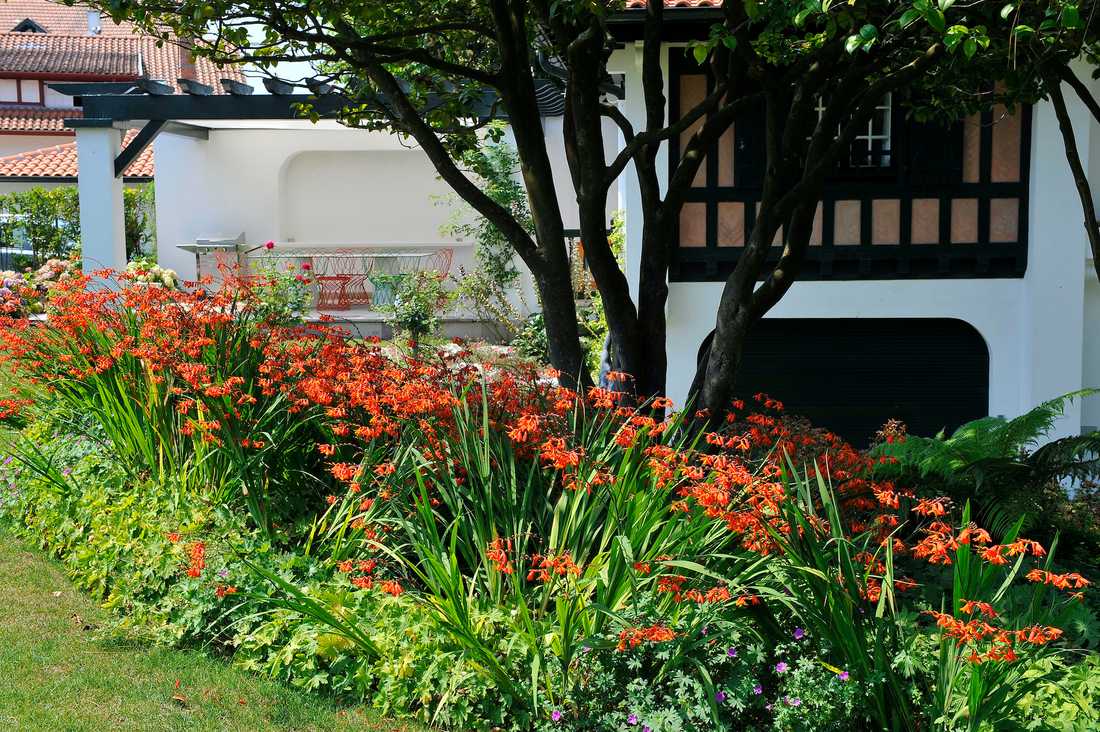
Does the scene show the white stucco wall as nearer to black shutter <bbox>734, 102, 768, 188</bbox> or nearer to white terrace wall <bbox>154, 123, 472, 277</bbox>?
black shutter <bbox>734, 102, 768, 188</bbox>

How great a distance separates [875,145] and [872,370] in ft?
7.82

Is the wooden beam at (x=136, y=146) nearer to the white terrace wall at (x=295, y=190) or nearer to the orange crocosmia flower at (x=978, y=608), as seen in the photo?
the white terrace wall at (x=295, y=190)

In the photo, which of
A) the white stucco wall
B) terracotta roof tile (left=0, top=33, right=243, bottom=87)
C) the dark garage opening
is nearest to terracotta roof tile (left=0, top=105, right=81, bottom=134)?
terracotta roof tile (left=0, top=33, right=243, bottom=87)

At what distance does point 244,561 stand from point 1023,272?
9615mm

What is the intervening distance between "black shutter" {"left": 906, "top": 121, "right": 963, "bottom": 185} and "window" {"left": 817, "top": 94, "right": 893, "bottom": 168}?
24cm

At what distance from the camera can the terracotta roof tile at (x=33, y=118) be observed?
4178cm

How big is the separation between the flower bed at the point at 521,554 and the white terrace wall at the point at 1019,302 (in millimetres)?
5578

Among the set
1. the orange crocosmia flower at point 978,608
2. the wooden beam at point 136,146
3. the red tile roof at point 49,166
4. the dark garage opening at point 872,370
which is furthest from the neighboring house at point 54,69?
the orange crocosmia flower at point 978,608

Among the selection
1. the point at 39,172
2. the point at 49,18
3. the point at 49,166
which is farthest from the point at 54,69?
the point at 39,172

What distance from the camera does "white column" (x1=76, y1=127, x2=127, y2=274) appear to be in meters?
17.9

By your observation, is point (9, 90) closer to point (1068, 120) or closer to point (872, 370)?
point (872, 370)

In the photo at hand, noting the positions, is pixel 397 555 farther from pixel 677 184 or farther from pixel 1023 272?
pixel 1023 272

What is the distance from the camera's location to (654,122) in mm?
6625

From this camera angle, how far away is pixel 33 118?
141 feet
